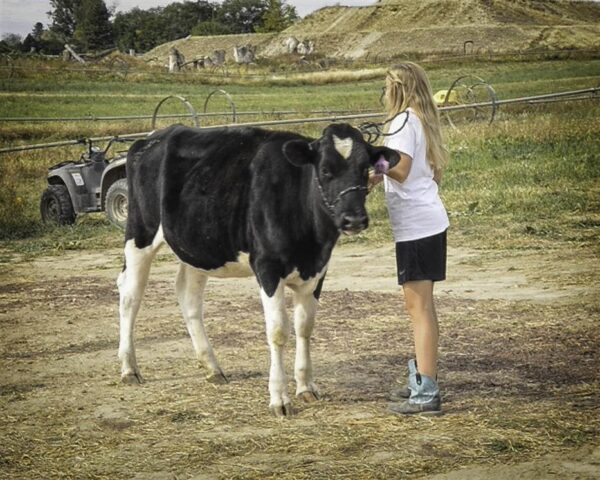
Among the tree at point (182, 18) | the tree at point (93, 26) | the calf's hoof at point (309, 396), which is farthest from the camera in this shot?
the tree at point (182, 18)

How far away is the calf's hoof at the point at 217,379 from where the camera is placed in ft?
26.6

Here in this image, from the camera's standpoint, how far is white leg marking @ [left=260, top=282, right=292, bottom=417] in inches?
284

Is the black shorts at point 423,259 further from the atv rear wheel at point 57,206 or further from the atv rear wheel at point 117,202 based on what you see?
the atv rear wheel at point 57,206

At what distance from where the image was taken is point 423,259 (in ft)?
22.9

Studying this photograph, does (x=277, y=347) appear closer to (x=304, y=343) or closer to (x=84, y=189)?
(x=304, y=343)

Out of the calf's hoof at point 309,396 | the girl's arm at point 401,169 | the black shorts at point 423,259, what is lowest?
the calf's hoof at point 309,396

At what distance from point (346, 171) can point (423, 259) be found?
2.28 feet

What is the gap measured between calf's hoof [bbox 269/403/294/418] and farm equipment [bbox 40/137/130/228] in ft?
33.2

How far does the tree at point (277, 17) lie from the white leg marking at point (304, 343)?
47.2 metres

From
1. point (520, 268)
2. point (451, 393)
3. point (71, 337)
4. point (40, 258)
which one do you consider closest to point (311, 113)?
point (40, 258)

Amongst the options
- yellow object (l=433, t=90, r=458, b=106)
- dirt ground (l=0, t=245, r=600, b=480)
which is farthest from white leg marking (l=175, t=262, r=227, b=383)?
yellow object (l=433, t=90, r=458, b=106)

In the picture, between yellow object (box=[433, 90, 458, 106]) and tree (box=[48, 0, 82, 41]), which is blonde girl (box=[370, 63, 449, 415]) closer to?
tree (box=[48, 0, 82, 41])

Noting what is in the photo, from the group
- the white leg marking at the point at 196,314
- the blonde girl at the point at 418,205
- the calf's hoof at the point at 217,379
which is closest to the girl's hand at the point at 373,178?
the blonde girl at the point at 418,205

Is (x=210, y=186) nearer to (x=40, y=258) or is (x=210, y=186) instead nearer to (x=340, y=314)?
(x=340, y=314)
